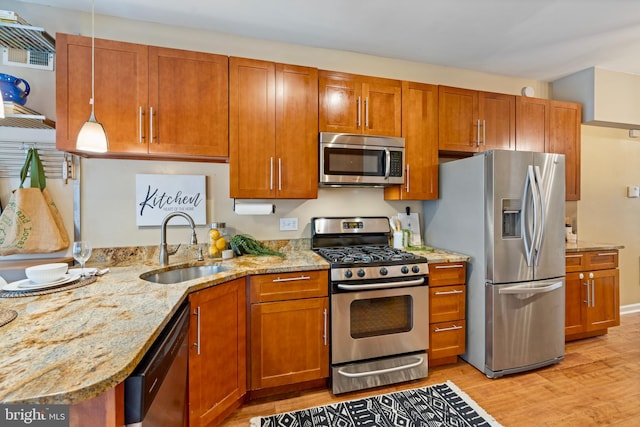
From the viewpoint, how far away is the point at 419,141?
257 centimetres

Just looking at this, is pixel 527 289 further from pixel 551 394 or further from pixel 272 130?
pixel 272 130

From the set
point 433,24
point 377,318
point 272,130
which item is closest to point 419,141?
point 433,24

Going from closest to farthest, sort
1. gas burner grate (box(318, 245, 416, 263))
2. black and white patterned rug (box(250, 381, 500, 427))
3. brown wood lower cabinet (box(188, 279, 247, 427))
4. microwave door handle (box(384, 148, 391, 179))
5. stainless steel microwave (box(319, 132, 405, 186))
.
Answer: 1. brown wood lower cabinet (box(188, 279, 247, 427))
2. black and white patterned rug (box(250, 381, 500, 427))
3. gas burner grate (box(318, 245, 416, 263))
4. stainless steel microwave (box(319, 132, 405, 186))
5. microwave door handle (box(384, 148, 391, 179))

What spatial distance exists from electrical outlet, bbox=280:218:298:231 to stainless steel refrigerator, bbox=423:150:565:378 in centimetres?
144

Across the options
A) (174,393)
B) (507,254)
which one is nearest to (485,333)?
(507,254)

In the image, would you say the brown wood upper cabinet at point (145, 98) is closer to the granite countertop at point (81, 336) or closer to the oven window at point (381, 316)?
the granite countertop at point (81, 336)

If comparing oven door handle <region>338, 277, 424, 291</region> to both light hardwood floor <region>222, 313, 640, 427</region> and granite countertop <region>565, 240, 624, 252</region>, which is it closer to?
light hardwood floor <region>222, 313, 640, 427</region>

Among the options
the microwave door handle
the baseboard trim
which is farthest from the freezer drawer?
the baseboard trim

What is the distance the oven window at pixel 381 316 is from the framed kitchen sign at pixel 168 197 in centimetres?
141

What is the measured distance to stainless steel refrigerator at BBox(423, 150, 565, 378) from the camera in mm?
2162

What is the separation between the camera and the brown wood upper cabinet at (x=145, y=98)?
182 cm

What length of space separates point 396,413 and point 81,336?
5.82ft

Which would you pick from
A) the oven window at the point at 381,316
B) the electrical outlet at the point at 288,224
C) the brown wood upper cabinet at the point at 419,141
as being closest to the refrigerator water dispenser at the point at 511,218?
the brown wood upper cabinet at the point at 419,141

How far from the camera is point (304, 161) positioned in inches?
89.1
